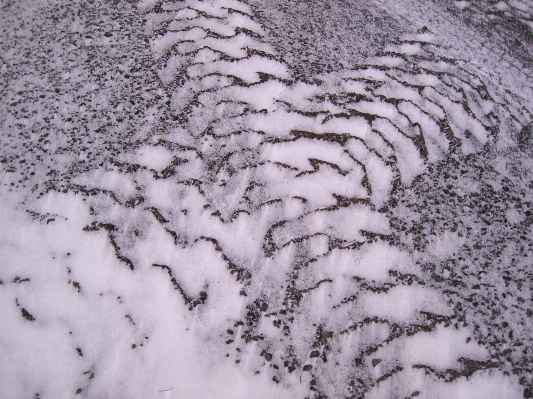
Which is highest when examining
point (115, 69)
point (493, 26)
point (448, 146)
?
point (493, 26)

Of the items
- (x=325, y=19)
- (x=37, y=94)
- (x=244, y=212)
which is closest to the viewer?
(x=244, y=212)

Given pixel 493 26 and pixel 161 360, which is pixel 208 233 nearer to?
pixel 161 360

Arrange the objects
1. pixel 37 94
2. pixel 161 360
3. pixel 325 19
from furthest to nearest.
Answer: pixel 325 19, pixel 37 94, pixel 161 360

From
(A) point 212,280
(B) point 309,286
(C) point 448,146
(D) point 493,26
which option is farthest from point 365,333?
(D) point 493,26

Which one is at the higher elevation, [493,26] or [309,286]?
[493,26]

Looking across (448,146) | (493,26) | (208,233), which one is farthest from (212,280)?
(493,26)

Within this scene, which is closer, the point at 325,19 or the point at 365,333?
the point at 365,333
